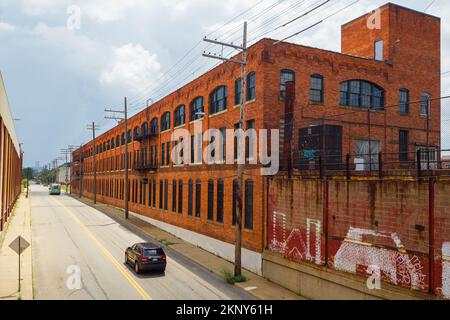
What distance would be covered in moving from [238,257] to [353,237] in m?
6.86

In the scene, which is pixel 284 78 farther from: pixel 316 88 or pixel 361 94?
pixel 361 94

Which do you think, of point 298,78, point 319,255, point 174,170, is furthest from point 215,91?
point 319,255

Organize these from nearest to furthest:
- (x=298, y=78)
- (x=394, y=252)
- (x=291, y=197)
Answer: (x=394, y=252) < (x=291, y=197) < (x=298, y=78)

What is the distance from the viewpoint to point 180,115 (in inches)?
1490

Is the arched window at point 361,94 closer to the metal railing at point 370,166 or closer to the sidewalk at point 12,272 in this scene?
the metal railing at point 370,166

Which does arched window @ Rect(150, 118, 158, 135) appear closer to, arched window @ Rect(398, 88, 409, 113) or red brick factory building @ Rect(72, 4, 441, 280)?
red brick factory building @ Rect(72, 4, 441, 280)

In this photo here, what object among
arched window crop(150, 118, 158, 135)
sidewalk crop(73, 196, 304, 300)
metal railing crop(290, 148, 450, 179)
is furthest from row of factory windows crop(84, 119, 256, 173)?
sidewalk crop(73, 196, 304, 300)

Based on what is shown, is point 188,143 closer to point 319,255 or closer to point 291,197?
point 291,197

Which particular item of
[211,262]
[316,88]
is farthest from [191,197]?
[316,88]

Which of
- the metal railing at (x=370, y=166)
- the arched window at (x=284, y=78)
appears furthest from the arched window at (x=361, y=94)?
the arched window at (x=284, y=78)

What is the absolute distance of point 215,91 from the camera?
3106 centimetres

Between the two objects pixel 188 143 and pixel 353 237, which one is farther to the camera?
pixel 188 143

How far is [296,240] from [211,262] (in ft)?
25.2
